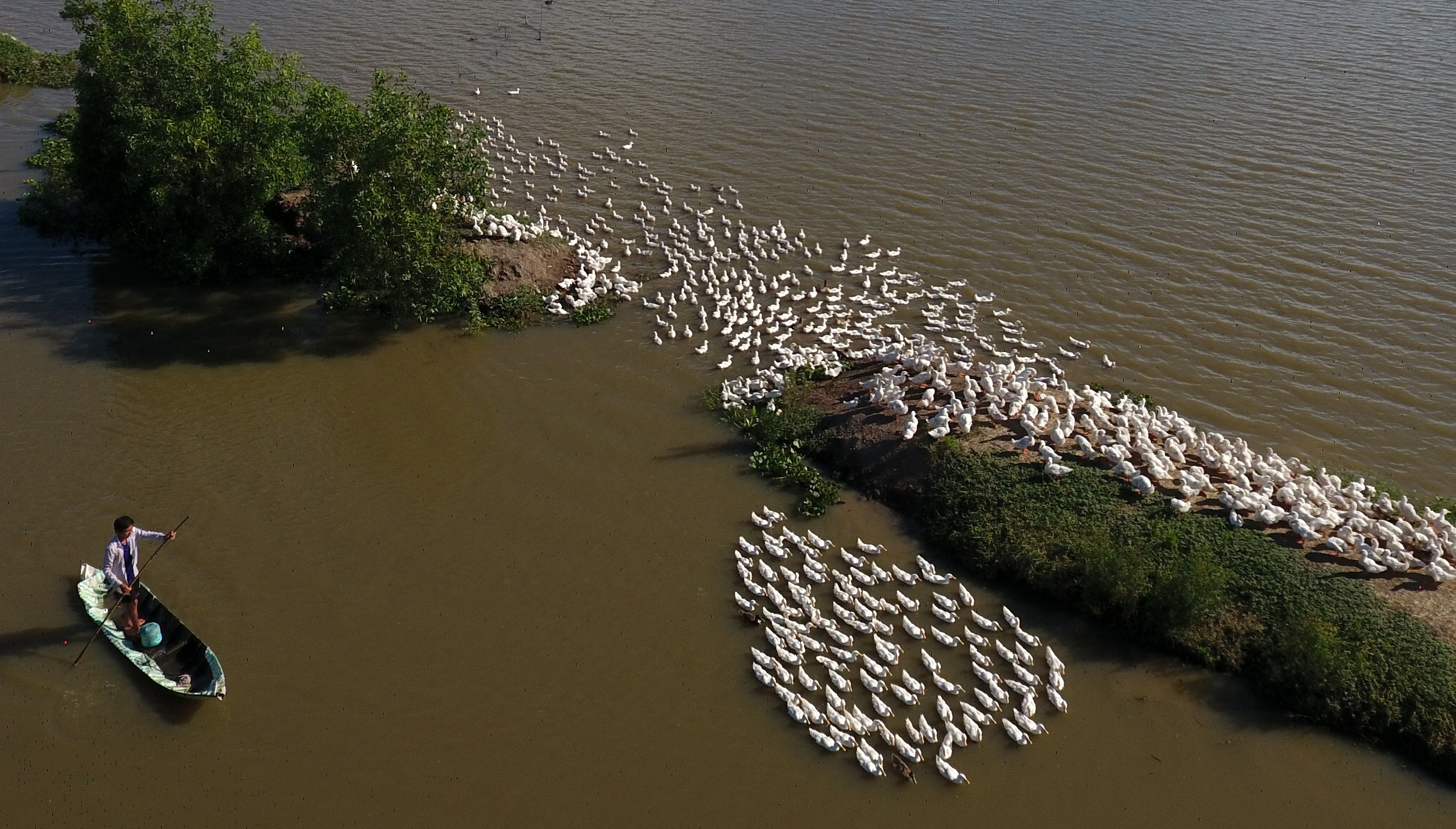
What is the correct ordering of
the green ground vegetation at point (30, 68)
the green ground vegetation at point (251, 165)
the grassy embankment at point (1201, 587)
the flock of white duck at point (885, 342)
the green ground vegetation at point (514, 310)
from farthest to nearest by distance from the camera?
the green ground vegetation at point (30, 68), the green ground vegetation at point (514, 310), the green ground vegetation at point (251, 165), the flock of white duck at point (885, 342), the grassy embankment at point (1201, 587)

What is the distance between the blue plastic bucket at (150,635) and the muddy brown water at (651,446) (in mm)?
529

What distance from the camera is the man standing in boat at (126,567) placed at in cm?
1127

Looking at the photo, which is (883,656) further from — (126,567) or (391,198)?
(391,198)

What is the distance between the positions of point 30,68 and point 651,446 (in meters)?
22.5

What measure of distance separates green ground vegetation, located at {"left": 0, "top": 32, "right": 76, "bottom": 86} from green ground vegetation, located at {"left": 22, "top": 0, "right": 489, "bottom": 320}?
35.4 feet

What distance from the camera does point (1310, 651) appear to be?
10938 millimetres

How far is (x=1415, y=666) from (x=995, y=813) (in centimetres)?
471

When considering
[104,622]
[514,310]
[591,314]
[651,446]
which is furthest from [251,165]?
[104,622]

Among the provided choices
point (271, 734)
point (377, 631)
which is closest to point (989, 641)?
point (377, 631)

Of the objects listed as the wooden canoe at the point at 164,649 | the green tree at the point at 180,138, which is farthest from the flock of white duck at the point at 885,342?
the wooden canoe at the point at 164,649

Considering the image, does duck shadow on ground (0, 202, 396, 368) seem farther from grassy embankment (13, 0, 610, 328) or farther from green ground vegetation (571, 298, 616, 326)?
green ground vegetation (571, 298, 616, 326)

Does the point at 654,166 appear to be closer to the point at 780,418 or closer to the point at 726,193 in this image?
the point at 726,193

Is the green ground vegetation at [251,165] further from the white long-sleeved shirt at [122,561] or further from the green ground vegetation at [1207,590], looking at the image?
the green ground vegetation at [1207,590]

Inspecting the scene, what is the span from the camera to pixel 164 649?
1137cm
